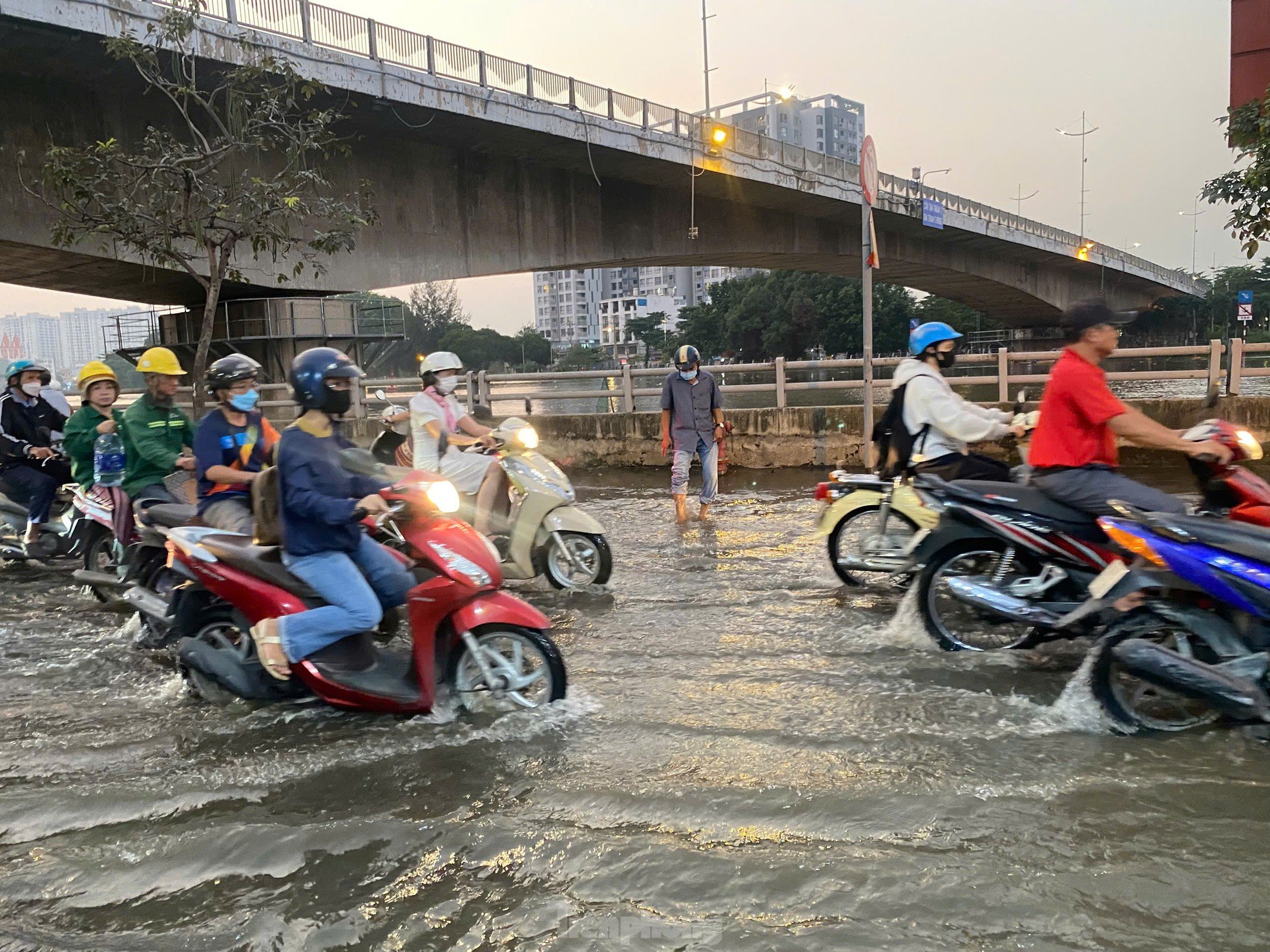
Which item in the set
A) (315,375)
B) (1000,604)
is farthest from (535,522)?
(1000,604)

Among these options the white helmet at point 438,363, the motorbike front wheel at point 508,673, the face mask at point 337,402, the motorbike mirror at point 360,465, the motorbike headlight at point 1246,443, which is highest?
the white helmet at point 438,363

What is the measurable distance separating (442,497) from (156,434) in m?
3.14

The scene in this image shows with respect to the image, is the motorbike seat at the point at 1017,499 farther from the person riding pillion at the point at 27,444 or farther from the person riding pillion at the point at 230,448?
the person riding pillion at the point at 27,444

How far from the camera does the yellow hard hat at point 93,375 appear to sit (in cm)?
677

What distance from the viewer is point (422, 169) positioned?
1986 centimetres

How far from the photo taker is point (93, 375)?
6.77 m

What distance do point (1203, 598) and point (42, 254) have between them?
60.7ft

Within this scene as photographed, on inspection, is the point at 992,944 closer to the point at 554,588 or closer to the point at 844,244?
the point at 554,588

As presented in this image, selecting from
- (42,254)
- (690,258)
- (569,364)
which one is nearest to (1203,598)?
(42,254)

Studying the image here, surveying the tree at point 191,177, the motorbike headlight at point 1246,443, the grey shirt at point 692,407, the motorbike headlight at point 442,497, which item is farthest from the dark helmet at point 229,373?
the tree at point 191,177

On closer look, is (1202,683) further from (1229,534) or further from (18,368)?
(18,368)

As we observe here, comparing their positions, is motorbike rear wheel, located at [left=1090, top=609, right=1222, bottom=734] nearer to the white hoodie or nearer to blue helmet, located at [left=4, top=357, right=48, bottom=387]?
the white hoodie

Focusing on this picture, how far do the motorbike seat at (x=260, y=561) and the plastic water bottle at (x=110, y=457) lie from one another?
8.84 feet

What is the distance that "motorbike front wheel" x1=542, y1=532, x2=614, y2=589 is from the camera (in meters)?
6.72
